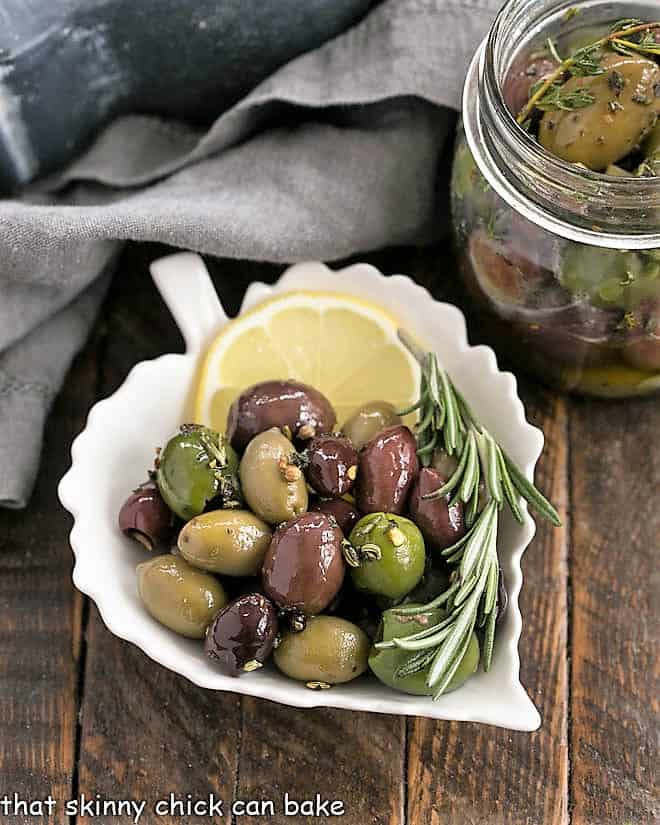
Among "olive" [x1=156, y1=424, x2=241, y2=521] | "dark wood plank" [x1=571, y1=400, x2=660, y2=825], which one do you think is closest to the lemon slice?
"olive" [x1=156, y1=424, x2=241, y2=521]

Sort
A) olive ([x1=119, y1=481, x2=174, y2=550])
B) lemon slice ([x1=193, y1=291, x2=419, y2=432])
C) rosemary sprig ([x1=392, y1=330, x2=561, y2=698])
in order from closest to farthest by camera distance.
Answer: rosemary sprig ([x1=392, y1=330, x2=561, y2=698])
olive ([x1=119, y1=481, x2=174, y2=550])
lemon slice ([x1=193, y1=291, x2=419, y2=432])

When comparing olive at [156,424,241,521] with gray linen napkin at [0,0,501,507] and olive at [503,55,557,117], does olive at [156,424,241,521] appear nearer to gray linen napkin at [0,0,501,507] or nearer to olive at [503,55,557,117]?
gray linen napkin at [0,0,501,507]

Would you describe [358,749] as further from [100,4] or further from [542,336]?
[100,4]

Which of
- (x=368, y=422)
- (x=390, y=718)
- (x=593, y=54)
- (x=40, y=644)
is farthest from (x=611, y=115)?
(x=40, y=644)

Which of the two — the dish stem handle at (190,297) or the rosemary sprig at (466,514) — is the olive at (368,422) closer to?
the rosemary sprig at (466,514)

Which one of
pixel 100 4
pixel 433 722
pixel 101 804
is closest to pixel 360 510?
pixel 433 722

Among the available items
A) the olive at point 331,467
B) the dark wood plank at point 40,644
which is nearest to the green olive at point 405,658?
the olive at point 331,467

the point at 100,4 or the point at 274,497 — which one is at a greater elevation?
the point at 100,4
